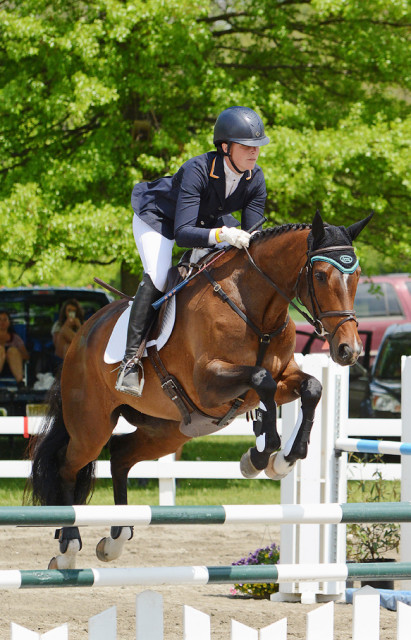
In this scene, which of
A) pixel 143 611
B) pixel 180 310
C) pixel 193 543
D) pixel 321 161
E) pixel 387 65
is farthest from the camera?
pixel 387 65

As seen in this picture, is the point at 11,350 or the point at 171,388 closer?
the point at 171,388

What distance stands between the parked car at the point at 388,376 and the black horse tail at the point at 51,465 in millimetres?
6648

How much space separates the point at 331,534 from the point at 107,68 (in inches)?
277

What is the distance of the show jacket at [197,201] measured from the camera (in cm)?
496

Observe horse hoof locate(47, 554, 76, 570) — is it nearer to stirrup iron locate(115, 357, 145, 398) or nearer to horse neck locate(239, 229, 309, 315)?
stirrup iron locate(115, 357, 145, 398)

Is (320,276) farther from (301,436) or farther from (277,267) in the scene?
(301,436)

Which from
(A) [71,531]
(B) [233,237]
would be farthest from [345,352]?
(A) [71,531]

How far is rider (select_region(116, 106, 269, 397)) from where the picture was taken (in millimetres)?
4918

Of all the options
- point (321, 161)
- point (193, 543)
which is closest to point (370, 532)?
point (193, 543)

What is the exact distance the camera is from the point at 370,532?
654cm

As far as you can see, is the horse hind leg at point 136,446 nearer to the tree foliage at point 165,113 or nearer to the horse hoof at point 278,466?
the horse hoof at point 278,466

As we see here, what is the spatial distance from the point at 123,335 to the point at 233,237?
1.00 metres

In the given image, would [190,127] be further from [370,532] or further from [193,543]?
[370,532]

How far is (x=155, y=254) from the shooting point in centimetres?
534
